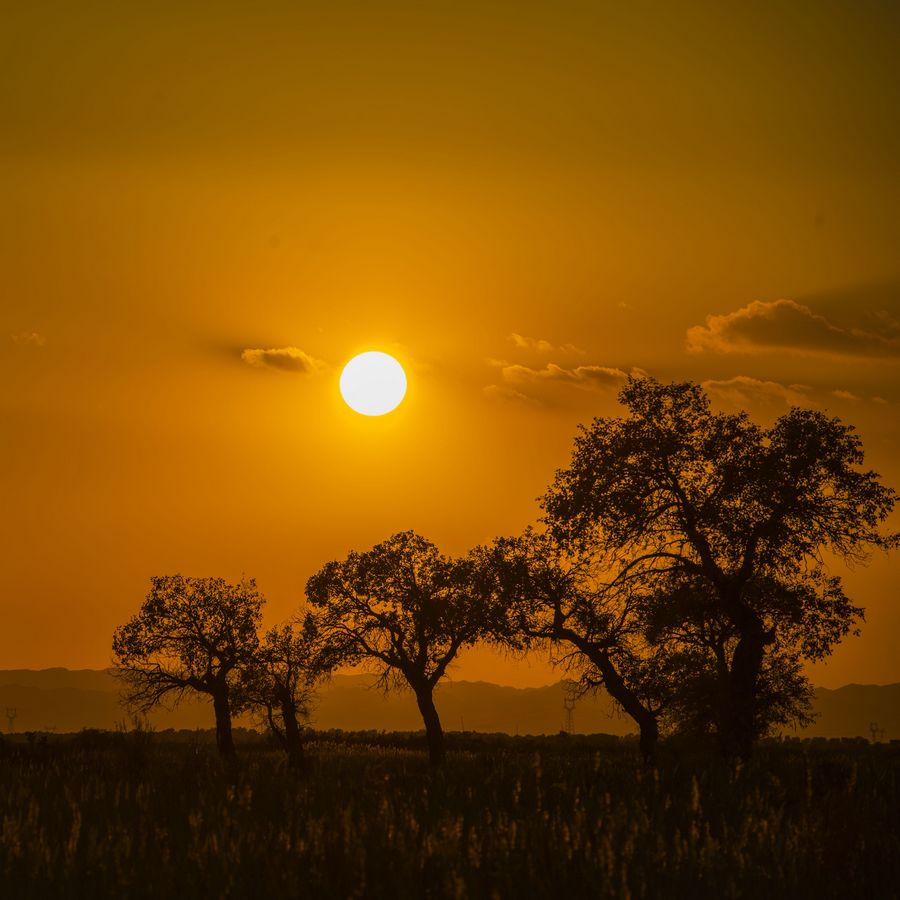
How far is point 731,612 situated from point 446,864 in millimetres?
24589

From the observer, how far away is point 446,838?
813cm

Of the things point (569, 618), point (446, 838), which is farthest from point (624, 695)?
point (446, 838)

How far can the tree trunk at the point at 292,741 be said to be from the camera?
49.6 feet

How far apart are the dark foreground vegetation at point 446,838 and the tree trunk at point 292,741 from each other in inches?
113

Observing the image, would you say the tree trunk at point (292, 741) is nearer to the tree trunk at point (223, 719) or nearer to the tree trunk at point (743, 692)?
the tree trunk at point (743, 692)

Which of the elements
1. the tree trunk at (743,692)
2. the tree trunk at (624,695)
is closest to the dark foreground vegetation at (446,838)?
the tree trunk at (743,692)

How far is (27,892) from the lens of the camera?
7359mm

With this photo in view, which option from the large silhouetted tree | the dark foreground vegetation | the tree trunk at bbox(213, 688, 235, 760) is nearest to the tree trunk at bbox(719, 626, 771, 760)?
the large silhouetted tree

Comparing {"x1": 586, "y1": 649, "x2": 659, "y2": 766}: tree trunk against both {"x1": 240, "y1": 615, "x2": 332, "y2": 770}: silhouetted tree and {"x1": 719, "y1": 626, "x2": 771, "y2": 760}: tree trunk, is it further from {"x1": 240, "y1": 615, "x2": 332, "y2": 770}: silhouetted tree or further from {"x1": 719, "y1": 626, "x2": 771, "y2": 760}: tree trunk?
{"x1": 240, "y1": 615, "x2": 332, "y2": 770}: silhouetted tree

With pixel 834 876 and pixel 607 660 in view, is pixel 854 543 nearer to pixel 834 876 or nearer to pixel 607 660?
pixel 607 660

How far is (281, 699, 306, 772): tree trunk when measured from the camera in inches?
595

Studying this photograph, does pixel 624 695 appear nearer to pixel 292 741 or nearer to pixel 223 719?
pixel 292 741

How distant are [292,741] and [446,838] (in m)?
18.4

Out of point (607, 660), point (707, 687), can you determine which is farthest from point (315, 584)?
point (707, 687)
